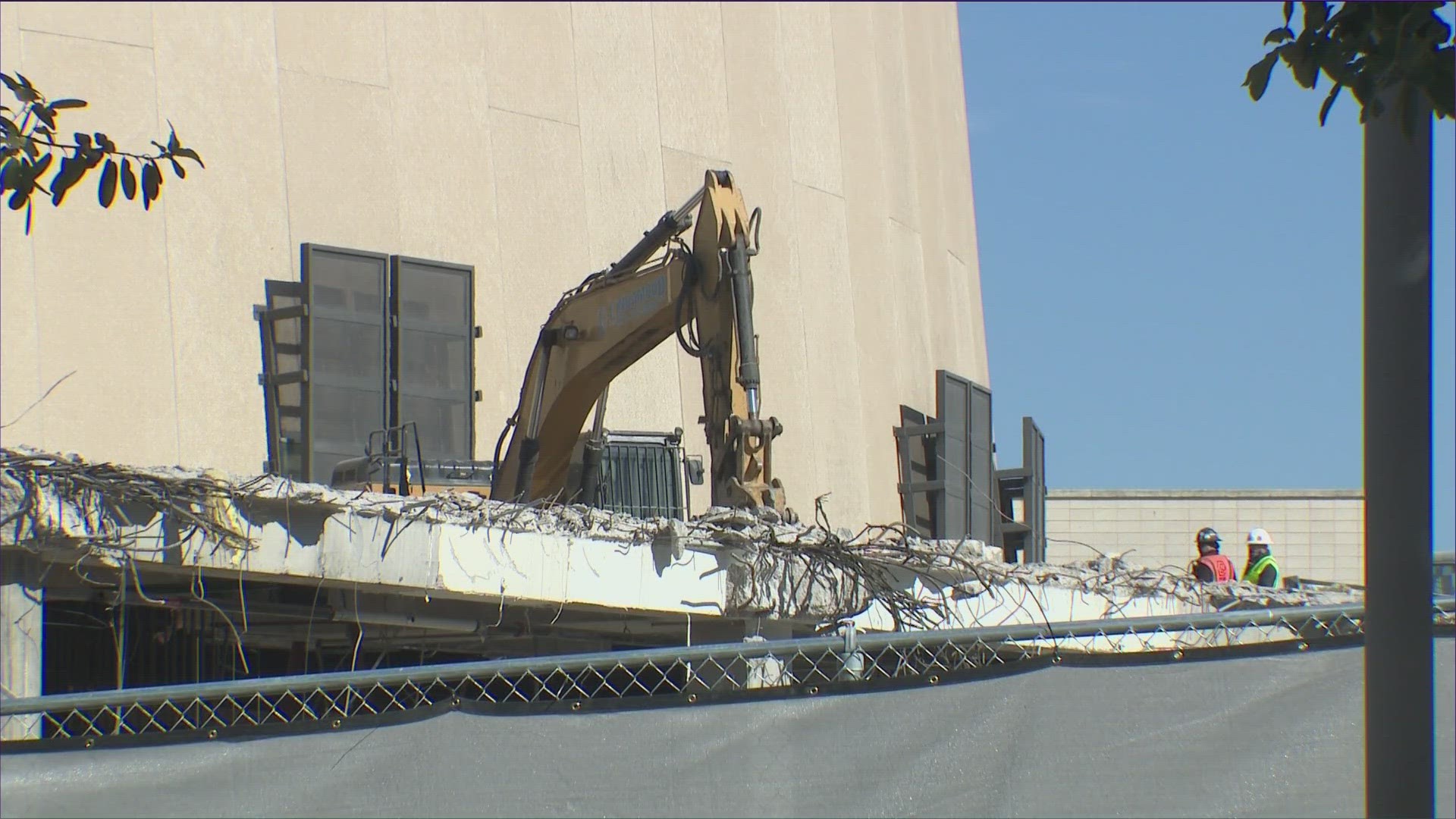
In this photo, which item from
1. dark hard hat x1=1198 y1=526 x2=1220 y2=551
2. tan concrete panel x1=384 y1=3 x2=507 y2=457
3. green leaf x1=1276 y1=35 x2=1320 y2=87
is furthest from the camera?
tan concrete panel x1=384 y1=3 x2=507 y2=457

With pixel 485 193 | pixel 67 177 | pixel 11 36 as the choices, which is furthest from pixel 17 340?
pixel 67 177

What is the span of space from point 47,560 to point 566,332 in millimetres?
5665

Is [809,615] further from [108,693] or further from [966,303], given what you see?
[966,303]

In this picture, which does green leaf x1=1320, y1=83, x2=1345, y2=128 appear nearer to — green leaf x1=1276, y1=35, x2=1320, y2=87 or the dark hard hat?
green leaf x1=1276, y1=35, x2=1320, y2=87

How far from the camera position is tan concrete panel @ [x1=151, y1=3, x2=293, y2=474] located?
539 inches

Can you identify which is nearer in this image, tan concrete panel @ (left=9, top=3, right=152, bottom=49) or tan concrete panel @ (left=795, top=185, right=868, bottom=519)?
tan concrete panel @ (left=9, top=3, right=152, bottom=49)

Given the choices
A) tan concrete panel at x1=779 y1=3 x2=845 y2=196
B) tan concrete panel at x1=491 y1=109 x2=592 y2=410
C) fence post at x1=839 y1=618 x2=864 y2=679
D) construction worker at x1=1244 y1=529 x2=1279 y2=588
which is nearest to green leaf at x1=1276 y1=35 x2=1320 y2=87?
fence post at x1=839 y1=618 x2=864 y2=679

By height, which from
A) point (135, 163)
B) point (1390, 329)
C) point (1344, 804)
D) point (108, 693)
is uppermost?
Answer: point (135, 163)

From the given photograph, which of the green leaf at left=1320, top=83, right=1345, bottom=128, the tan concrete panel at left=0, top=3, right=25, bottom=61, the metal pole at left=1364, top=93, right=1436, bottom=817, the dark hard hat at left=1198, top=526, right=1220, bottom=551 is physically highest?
the tan concrete panel at left=0, top=3, right=25, bottom=61

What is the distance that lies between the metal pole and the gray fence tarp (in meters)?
1.88

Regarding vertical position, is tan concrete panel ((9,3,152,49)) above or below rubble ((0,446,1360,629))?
above

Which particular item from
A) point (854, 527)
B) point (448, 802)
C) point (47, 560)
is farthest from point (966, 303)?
point (448, 802)

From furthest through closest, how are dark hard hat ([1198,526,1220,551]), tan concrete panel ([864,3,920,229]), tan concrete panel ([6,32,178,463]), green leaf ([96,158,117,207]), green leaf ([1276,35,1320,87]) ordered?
tan concrete panel ([864,3,920,229])
tan concrete panel ([6,32,178,463])
dark hard hat ([1198,526,1220,551])
green leaf ([96,158,117,207])
green leaf ([1276,35,1320,87])

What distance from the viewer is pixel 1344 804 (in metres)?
5.20
